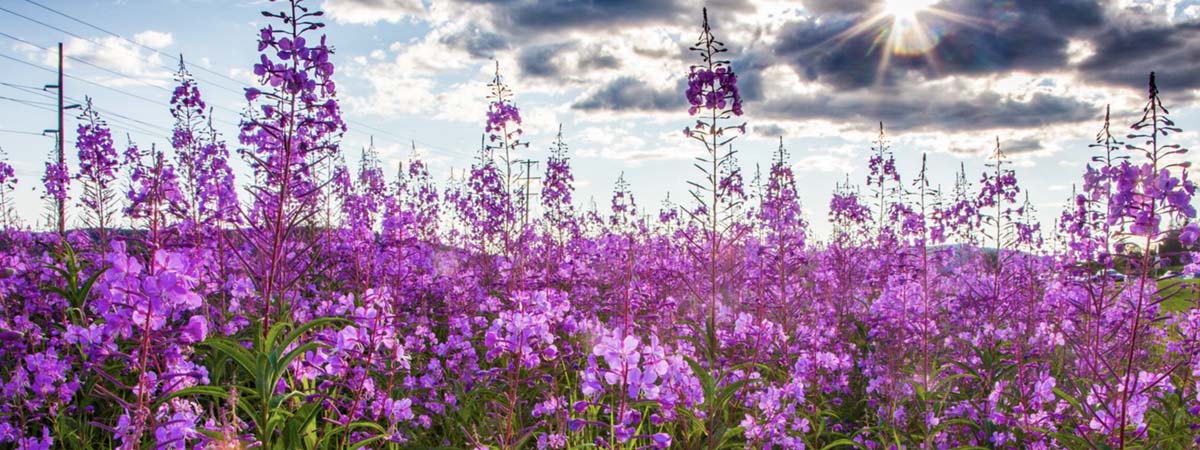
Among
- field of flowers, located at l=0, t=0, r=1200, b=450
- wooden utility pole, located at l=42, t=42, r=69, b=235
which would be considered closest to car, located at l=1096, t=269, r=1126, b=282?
field of flowers, located at l=0, t=0, r=1200, b=450

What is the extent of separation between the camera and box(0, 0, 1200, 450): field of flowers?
2.88m

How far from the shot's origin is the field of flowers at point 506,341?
2879mm

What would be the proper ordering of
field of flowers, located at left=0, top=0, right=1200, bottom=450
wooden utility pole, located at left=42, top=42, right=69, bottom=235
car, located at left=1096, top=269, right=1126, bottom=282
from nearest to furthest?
field of flowers, located at left=0, top=0, right=1200, bottom=450
car, located at left=1096, top=269, right=1126, bottom=282
wooden utility pole, located at left=42, top=42, right=69, bottom=235

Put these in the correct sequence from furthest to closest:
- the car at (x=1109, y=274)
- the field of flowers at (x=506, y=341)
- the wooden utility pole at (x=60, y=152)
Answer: the wooden utility pole at (x=60, y=152)
the car at (x=1109, y=274)
the field of flowers at (x=506, y=341)

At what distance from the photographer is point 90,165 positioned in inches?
346

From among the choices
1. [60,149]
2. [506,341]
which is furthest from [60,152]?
[506,341]

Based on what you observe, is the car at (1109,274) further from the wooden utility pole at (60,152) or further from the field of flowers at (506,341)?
the wooden utility pole at (60,152)

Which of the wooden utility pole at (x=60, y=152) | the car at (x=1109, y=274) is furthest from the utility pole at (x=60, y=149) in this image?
the car at (x=1109, y=274)


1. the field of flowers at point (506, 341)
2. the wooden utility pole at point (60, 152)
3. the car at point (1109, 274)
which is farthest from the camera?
the wooden utility pole at point (60, 152)

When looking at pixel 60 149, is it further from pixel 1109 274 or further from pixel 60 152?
pixel 1109 274

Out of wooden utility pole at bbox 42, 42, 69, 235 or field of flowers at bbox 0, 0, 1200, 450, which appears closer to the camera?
field of flowers at bbox 0, 0, 1200, 450

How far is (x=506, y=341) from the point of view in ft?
10.5

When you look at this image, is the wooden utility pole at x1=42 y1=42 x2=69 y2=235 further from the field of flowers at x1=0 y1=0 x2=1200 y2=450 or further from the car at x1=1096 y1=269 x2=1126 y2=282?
the car at x1=1096 y1=269 x2=1126 y2=282

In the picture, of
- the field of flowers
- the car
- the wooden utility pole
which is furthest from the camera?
the wooden utility pole
